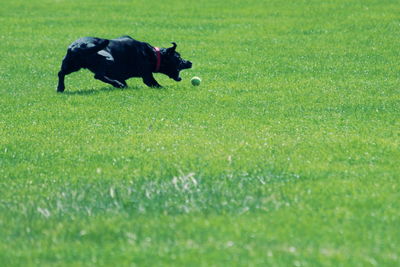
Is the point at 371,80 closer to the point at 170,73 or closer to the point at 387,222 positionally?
the point at 170,73

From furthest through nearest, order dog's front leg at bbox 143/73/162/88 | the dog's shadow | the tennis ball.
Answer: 1. the tennis ball
2. dog's front leg at bbox 143/73/162/88
3. the dog's shadow

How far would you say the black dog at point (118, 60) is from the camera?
14.5m

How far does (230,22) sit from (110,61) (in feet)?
37.9

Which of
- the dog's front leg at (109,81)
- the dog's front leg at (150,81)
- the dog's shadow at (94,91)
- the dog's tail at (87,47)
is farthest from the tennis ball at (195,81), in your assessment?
the dog's tail at (87,47)

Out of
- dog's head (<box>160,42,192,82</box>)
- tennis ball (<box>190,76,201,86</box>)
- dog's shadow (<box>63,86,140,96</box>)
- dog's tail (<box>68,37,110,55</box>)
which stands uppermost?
dog's tail (<box>68,37,110,55</box>)

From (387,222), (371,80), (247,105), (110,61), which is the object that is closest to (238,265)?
(387,222)

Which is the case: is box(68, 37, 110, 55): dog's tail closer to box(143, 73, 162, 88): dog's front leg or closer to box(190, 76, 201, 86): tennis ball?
box(143, 73, 162, 88): dog's front leg

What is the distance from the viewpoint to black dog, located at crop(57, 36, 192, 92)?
47.4 feet

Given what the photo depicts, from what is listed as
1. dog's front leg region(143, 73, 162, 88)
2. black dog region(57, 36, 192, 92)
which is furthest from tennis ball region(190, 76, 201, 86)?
dog's front leg region(143, 73, 162, 88)

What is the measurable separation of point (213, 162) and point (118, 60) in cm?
599

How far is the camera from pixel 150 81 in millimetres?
15273

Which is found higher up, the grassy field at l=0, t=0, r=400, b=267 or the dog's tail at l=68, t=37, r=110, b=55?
the dog's tail at l=68, t=37, r=110, b=55

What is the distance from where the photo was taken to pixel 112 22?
26.2 metres

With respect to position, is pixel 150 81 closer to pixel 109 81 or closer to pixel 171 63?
pixel 171 63
